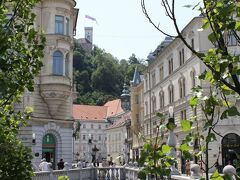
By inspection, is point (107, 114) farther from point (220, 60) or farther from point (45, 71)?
point (220, 60)

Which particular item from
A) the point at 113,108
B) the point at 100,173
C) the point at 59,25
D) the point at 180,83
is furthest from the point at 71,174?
the point at 113,108

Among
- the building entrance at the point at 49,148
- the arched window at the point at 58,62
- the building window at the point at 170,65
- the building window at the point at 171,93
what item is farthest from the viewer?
the building window at the point at 170,65

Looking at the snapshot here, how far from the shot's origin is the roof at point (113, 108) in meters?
127

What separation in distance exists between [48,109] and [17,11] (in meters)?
30.8

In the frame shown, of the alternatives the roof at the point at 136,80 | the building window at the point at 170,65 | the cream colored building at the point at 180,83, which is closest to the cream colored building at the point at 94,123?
the roof at the point at 136,80

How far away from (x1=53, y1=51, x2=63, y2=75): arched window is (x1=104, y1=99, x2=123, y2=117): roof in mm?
86813

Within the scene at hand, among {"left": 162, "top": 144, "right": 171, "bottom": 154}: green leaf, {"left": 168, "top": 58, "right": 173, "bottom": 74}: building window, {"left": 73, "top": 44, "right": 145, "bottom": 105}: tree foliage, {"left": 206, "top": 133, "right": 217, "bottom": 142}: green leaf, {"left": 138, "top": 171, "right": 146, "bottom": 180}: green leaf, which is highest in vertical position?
{"left": 73, "top": 44, "right": 145, "bottom": 105}: tree foliage

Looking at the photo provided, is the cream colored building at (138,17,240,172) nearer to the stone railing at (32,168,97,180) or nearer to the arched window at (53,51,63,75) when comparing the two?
the stone railing at (32,168,97,180)

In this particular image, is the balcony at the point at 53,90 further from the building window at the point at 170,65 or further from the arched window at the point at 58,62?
the building window at the point at 170,65

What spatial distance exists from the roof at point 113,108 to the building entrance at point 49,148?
8619 cm

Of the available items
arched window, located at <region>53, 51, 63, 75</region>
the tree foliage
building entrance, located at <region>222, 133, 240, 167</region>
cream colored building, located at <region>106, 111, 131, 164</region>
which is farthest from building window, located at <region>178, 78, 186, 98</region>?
the tree foliage

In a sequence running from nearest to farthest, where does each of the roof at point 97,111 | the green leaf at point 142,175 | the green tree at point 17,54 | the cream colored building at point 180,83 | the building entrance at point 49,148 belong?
the green leaf at point 142,175, the green tree at point 17,54, the building entrance at point 49,148, the cream colored building at point 180,83, the roof at point 97,111

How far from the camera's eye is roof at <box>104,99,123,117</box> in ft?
415

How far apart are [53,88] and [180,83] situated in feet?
56.1
